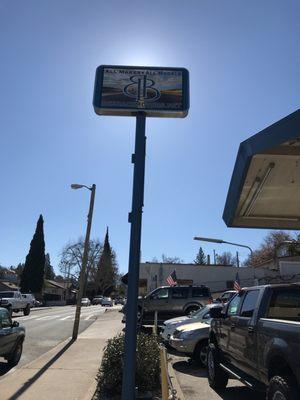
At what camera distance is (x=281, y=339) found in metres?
5.50

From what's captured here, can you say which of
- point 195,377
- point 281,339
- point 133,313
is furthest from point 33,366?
point 281,339

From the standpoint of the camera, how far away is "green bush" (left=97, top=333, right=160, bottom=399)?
787 cm

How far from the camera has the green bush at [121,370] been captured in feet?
25.8

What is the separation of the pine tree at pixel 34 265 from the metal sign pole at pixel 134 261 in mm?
70687

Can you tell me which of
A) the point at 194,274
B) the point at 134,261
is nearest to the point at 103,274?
the point at 194,274

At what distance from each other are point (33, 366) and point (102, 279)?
105 metres

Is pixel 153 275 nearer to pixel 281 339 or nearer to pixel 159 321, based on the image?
pixel 159 321

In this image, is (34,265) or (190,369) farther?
(34,265)

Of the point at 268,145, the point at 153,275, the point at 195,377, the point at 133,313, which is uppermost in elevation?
the point at 153,275

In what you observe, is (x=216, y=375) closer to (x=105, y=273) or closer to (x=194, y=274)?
(x=194, y=274)

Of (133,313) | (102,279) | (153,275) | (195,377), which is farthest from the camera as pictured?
(102,279)

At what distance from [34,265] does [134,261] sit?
235 ft

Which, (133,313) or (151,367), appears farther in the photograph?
(151,367)

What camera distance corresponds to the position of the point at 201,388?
9680 mm
